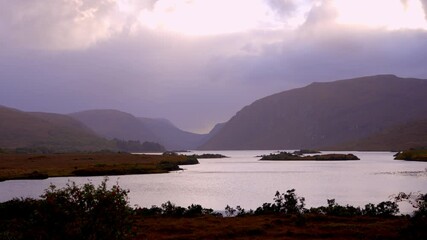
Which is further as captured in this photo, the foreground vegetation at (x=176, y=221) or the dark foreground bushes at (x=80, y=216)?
the foreground vegetation at (x=176, y=221)

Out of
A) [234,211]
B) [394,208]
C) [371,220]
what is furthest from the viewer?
[234,211]

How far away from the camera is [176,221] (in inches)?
1585

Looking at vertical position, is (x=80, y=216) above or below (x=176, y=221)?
above

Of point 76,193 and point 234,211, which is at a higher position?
point 76,193

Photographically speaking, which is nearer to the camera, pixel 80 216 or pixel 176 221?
pixel 80 216

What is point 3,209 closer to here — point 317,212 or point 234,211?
point 234,211

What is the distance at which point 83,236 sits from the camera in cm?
1809

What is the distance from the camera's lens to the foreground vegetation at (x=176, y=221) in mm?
18562

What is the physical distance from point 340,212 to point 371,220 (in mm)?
3724

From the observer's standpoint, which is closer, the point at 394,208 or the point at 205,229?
the point at 205,229

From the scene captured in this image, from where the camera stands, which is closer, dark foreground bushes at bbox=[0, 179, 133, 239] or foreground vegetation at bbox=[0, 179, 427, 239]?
dark foreground bushes at bbox=[0, 179, 133, 239]

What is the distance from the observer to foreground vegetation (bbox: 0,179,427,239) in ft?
60.9

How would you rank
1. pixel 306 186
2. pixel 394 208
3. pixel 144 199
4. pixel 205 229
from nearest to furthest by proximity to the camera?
pixel 205 229 < pixel 394 208 < pixel 144 199 < pixel 306 186

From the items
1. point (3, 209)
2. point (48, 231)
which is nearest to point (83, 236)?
point (48, 231)
